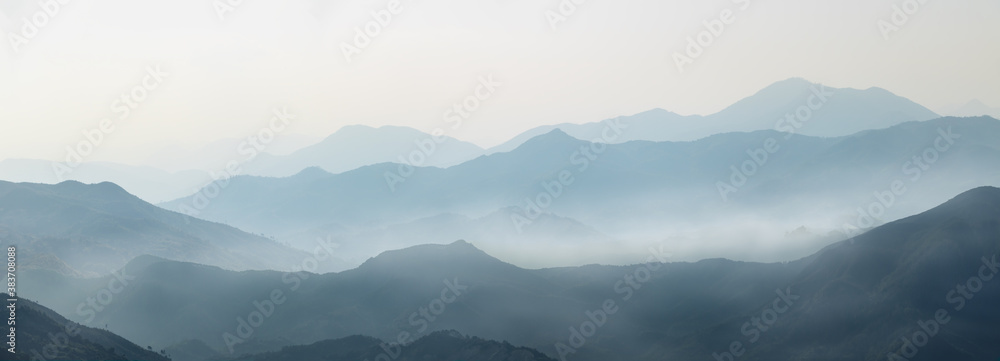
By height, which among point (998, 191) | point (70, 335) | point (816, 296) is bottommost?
point (816, 296)

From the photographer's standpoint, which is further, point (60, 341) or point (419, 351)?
point (419, 351)

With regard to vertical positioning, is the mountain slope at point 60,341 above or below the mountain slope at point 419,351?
above

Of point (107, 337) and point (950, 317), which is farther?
point (950, 317)

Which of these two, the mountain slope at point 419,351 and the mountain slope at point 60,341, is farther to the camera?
the mountain slope at point 419,351

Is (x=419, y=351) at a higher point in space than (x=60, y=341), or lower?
lower

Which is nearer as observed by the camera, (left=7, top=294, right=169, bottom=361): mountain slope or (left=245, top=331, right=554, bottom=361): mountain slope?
(left=7, top=294, right=169, bottom=361): mountain slope

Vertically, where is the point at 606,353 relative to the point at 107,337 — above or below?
below

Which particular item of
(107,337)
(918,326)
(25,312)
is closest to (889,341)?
(918,326)

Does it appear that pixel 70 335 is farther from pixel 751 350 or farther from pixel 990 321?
pixel 990 321

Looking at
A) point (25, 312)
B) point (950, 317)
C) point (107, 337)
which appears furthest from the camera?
point (950, 317)

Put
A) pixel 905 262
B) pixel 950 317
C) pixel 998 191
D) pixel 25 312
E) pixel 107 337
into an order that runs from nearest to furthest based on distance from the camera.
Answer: pixel 25 312, pixel 107 337, pixel 950 317, pixel 905 262, pixel 998 191

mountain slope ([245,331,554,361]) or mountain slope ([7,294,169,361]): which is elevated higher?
mountain slope ([7,294,169,361])
